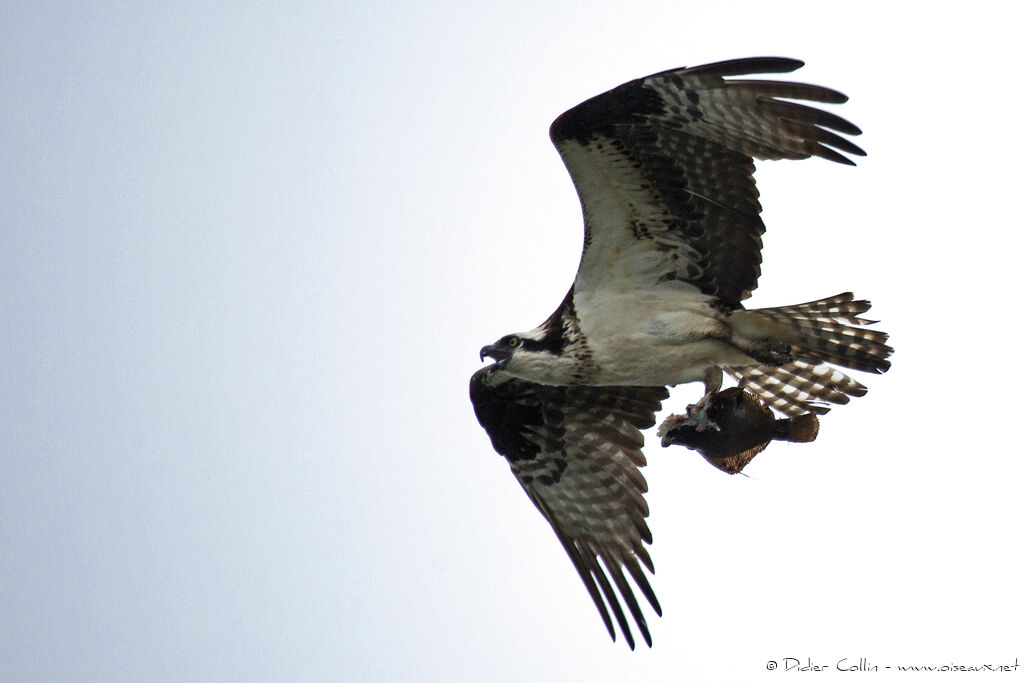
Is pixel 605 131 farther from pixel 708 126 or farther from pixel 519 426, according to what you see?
pixel 519 426

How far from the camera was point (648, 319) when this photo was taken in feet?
30.4

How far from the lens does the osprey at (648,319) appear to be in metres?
8.40

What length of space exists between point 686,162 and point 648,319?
114cm

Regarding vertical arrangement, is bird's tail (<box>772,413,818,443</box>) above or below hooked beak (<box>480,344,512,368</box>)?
below

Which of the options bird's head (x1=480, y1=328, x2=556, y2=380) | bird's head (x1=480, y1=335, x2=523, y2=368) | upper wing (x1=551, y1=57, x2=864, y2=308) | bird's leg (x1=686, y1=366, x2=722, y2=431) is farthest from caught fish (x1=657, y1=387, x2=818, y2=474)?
bird's head (x1=480, y1=335, x2=523, y2=368)

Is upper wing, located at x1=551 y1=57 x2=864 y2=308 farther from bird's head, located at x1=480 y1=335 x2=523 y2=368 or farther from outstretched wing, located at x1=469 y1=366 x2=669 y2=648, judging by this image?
outstretched wing, located at x1=469 y1=366 x2=669 y2=648

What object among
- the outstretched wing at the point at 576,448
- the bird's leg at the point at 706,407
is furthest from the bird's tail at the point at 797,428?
the outstretched wing at the point at 576,448

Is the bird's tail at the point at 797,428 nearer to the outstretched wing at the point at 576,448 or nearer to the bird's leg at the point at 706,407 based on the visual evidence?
the bird's leg at the point at 706,407

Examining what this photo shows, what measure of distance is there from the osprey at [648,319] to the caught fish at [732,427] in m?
0.53

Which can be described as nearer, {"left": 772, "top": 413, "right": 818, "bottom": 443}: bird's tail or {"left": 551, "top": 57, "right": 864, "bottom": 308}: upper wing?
{"left": 551, "top": 57, "right": 864, "bottom": 308}: upper wing

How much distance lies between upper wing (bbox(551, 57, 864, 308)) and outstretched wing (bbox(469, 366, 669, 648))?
3.68 ft

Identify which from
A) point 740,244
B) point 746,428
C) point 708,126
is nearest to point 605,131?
point 708,126

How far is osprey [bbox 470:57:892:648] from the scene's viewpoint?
840cm

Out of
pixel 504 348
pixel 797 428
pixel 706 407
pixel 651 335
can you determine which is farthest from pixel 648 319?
pixel 797 428
